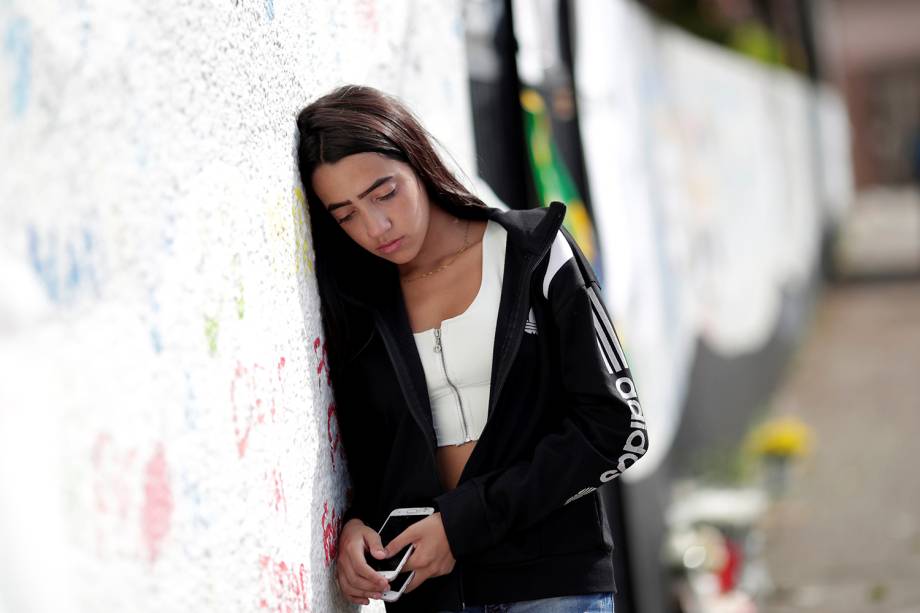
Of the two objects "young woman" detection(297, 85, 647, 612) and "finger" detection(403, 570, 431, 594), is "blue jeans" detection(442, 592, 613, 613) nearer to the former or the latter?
"young woman" detection(297, 85, 647, 612)

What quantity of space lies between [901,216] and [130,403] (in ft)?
85.5

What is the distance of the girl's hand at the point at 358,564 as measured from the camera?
6.40 ft

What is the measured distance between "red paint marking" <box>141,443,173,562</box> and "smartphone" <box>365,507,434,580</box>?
0.55 meters

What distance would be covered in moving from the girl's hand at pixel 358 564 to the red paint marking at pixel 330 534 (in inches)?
0.8

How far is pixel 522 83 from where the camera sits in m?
3.87

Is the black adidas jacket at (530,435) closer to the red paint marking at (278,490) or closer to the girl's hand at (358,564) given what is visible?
the girl's hand at (358,564)

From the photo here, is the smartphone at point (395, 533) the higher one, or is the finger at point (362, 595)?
the smartphone at point (395, 533)

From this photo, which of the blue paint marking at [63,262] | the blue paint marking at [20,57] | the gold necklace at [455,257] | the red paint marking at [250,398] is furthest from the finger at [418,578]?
the blue paint marking at [20,57]

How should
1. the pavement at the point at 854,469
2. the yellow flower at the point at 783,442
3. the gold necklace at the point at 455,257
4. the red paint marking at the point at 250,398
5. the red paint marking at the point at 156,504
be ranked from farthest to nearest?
the yellow flower at the point at 783,442 → the pavement at the point at 854,469 → the gold necklace at the point at 455,257 → the red paint marking at the point at 250,398 → the red paint marking at the point at 156,504

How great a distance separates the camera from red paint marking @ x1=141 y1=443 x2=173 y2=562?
1.39 m

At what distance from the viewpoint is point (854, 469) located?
708 cm

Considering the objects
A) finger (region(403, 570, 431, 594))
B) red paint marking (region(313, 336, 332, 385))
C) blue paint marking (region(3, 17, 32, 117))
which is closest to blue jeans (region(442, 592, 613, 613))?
finger (region(403, 570, 431, 594))

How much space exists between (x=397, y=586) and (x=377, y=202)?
24.9 inches

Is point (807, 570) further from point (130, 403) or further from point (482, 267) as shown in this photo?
point (130, 403)
